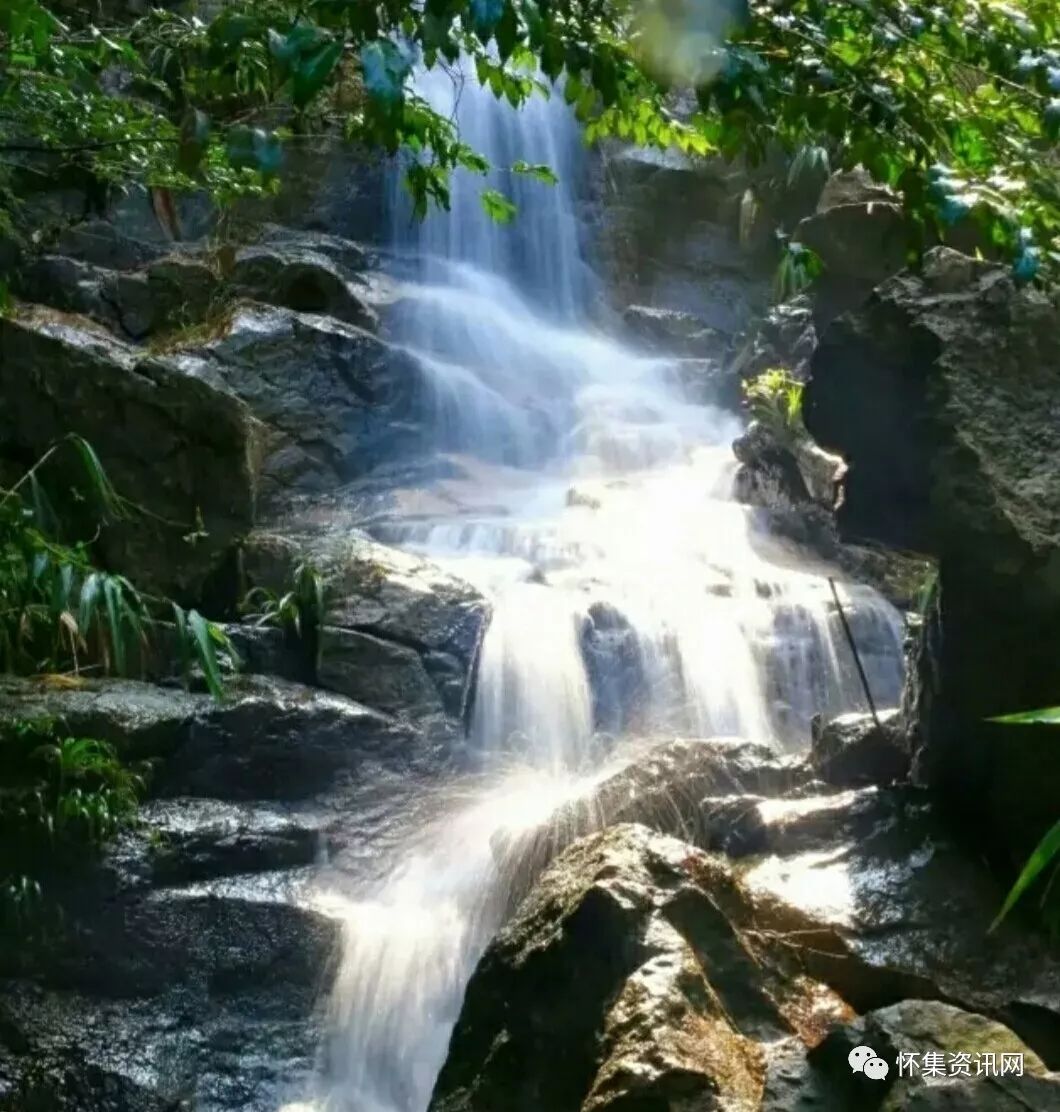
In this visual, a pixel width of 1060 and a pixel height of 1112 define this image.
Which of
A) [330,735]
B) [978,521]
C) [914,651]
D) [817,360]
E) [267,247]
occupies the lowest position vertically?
[330,735]

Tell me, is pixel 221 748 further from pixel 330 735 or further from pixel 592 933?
pixel 592 933

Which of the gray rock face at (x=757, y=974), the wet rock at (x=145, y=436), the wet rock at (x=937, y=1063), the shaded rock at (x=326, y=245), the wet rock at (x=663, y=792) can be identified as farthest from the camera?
the shaded rock at (x=326, y=245)

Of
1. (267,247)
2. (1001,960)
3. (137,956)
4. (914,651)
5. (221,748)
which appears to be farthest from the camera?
(267,247)

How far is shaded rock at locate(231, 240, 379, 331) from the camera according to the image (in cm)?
1252

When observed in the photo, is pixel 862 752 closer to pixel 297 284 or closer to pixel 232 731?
pixel 232 731

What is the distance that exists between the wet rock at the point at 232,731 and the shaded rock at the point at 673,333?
1045cm

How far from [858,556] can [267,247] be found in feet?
27.0

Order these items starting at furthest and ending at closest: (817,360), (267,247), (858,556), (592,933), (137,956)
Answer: (267,247) < (858,556) < (137,956) < (817,360) < (592,933)

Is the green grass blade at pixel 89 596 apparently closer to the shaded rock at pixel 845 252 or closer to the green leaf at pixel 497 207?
the green leaf at pixel 497 207

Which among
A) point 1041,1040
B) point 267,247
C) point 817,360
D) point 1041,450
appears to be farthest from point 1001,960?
point 267,247

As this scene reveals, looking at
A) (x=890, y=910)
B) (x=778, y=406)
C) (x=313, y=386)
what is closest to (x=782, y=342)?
(x=778, y=406)

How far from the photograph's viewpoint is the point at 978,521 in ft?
12.0

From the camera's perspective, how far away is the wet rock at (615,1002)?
8.07ft

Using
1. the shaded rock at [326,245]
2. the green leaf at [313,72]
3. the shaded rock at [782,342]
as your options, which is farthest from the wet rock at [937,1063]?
the shaded rock at [326,245]
